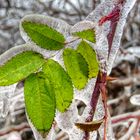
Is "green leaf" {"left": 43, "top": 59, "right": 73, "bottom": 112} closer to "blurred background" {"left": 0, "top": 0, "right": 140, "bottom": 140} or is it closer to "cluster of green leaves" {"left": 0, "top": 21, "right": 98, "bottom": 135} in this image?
"cluster of green leaves" {"left": 0, "top": 21, "right": 98, "bottom": 135}

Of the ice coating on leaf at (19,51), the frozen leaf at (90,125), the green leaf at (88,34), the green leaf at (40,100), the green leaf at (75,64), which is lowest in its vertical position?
the frozen leaf at (90,125)

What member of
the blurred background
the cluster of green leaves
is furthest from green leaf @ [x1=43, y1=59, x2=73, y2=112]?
the blurred background

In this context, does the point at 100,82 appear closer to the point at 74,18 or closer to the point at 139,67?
the point at 139,67

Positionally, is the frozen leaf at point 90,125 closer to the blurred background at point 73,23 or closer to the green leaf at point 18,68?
→ the green leaf at point 18,68

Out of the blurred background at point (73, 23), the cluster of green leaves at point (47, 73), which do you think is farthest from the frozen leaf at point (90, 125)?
the blurred background at point (73, 23)

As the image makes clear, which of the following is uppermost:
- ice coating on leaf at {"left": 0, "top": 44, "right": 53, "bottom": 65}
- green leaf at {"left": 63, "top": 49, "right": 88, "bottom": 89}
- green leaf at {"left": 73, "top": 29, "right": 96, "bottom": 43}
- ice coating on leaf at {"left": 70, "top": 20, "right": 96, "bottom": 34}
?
ice coating on leaf at {"left": 70, "top": 20, "right": 96, "bottom": 34}

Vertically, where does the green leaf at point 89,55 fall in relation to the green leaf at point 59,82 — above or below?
above

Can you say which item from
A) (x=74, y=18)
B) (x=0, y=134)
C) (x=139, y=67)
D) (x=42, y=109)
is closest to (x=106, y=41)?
(x=42, y=109)
